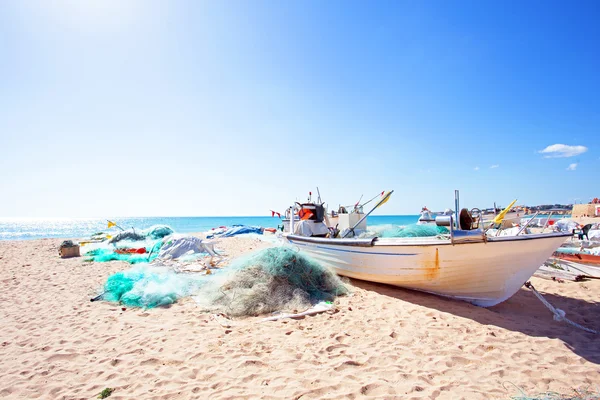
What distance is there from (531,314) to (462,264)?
1751 millimetres

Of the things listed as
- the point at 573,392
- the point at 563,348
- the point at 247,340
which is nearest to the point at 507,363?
the point at 573,392

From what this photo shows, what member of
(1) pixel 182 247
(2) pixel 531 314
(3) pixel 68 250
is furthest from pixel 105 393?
(3) pixel 68 250

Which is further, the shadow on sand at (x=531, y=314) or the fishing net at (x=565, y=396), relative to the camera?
the shadow on sand at (x=531, y=314)

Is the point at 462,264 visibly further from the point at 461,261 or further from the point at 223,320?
the point at 223,320

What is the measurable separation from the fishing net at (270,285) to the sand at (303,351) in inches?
17.9

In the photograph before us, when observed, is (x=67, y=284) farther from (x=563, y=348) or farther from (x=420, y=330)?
(x=563, y=348)

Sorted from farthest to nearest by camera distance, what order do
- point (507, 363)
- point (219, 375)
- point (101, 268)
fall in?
1. point (101, 268)
2. point (507, 363)
3. point (219, 375)

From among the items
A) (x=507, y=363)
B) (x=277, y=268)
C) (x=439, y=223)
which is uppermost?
(x=439, y=223)

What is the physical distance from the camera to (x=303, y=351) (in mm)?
4012

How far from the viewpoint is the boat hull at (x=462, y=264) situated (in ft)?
17.6

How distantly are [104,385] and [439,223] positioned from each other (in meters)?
6.23

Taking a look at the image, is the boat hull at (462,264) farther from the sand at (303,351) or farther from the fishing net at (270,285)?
the fishing net at (270,285)

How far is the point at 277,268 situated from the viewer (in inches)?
257

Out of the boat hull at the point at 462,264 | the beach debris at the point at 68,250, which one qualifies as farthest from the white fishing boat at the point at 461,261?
the beach debris at the point at 68,250
